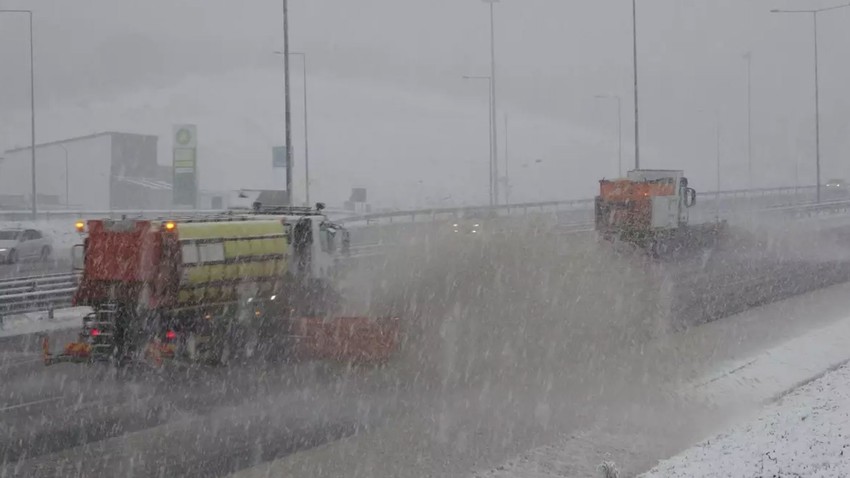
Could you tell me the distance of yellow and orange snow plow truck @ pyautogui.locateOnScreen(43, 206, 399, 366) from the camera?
44.5 ft

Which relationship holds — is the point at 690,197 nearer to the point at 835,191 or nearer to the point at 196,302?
the point at 196,302

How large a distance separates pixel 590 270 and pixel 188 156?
28467 millimetres

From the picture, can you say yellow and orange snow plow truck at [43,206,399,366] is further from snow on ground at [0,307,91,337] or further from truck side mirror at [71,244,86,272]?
snow on ground at [0,307,91,337]

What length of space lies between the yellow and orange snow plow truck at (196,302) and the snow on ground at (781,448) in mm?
5983

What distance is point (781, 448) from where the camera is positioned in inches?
325

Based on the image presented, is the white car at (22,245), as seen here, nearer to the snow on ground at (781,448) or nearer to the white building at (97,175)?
the snow on ground at (781,448)

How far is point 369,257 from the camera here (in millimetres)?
23047

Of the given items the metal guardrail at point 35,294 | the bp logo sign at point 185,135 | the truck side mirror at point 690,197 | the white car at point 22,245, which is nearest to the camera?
the metal guardrail at point 35,294

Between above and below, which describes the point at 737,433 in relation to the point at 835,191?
below

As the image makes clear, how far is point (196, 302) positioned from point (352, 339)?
2457mm

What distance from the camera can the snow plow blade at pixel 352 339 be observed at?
13953 millimetres

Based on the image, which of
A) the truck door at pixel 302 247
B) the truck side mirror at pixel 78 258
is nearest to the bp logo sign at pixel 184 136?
the truck door at pixel 302 247

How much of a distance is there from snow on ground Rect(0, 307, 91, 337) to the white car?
1453 cm

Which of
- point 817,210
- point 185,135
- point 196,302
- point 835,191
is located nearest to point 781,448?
point 196,302
